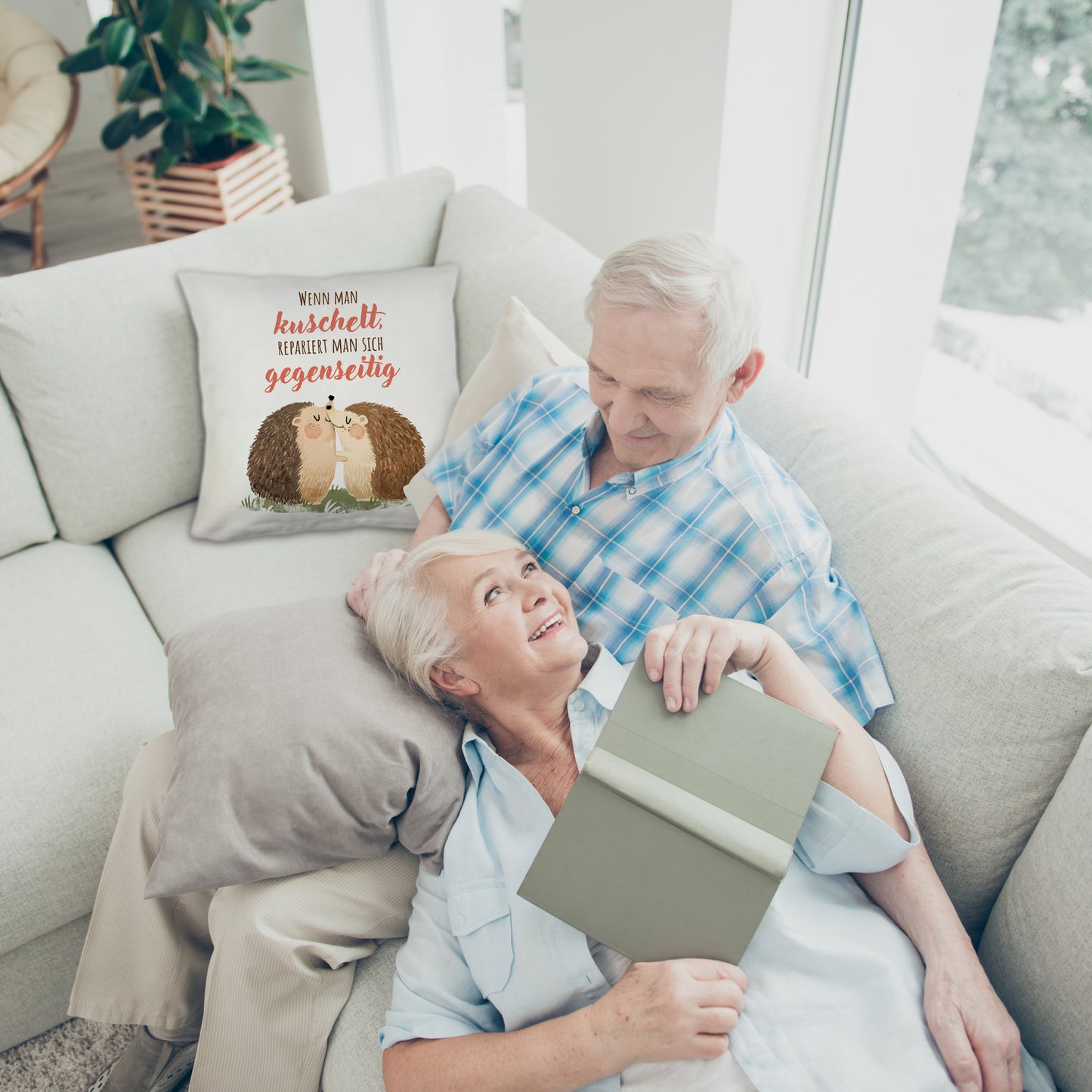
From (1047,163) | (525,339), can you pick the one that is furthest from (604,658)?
(1047,163)

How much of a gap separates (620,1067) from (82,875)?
88 centimetres

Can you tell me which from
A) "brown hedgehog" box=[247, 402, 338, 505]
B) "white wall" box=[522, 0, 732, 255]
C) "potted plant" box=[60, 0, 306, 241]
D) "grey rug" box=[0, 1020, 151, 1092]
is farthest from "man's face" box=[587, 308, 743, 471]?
"potted plant" box=[60, 0, 306, 241]

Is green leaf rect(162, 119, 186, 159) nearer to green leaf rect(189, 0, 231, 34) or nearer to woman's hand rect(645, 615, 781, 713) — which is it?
green leaf rect(189, 0, 231, 34)

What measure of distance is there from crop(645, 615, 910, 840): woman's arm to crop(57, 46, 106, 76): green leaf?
9.99ft

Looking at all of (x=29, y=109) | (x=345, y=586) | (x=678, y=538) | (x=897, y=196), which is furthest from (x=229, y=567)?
(x=29, y=109)

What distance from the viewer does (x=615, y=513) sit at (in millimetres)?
1302

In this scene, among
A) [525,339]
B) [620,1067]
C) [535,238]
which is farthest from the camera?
[535,238]

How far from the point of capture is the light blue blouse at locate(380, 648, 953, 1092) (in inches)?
35.0

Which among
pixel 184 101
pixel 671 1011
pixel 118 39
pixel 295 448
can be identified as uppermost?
pixel 118 39

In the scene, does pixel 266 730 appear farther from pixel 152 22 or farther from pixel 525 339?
pixel 152 22

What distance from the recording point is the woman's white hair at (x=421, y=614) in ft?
3.67

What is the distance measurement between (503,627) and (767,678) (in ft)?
1.08

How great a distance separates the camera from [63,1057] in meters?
1.41

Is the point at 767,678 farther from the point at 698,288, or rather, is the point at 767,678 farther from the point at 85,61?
the point at 85,61
